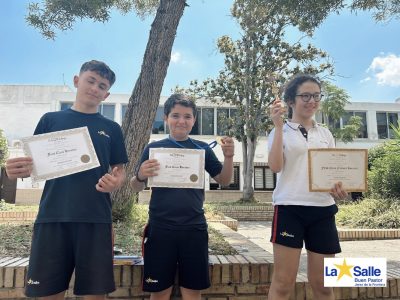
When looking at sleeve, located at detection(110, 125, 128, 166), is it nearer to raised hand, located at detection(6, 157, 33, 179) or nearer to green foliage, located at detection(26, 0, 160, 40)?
raised hand, located at detection(6, 157, 33, 179)

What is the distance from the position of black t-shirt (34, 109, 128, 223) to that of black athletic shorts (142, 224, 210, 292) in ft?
1.12

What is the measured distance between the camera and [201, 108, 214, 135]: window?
21.6m

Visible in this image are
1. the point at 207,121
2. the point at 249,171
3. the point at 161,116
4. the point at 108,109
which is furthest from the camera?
the point at 207,121

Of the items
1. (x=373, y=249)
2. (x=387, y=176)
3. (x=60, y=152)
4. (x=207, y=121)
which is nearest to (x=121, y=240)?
(x=60, y=152)

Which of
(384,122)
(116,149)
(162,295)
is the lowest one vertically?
(162,295)

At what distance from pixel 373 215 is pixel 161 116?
44.8 feet

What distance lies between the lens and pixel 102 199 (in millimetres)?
2195

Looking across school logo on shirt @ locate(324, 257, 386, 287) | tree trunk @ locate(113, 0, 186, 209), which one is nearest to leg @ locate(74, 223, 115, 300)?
school logo on shirt @ locate(324, 257, 386, 287)

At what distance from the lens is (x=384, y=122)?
23953 millimetres

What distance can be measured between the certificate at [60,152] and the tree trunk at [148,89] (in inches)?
99.3

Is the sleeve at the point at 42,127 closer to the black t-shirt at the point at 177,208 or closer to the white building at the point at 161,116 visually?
the black t-shirt at the point at 177,208

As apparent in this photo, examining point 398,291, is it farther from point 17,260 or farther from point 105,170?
point 17,260

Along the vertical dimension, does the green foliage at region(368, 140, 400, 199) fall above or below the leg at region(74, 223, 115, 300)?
above

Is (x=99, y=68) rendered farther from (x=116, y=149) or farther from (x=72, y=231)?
(x=72, y=231)
